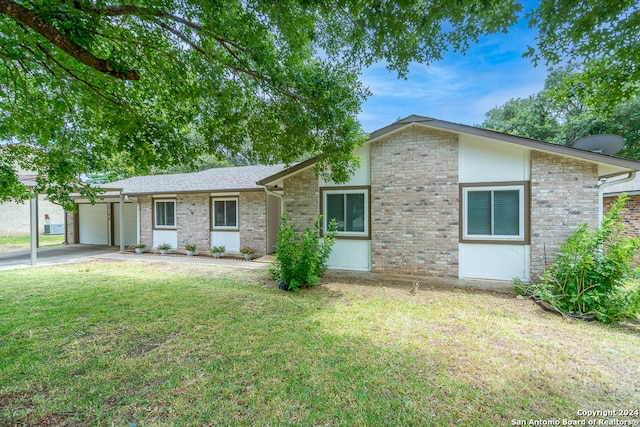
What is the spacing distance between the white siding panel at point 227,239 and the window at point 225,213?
0.27 m

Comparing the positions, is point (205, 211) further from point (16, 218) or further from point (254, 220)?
point (16, 218)

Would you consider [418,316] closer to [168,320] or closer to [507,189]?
[507,189]

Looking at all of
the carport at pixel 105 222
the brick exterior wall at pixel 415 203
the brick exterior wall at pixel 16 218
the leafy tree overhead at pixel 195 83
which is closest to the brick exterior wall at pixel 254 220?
the leafy tree overhead at pixel 195 83

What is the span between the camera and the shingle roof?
1190cm

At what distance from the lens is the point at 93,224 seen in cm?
1605

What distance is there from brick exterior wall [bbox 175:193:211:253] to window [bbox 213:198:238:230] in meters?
0.34

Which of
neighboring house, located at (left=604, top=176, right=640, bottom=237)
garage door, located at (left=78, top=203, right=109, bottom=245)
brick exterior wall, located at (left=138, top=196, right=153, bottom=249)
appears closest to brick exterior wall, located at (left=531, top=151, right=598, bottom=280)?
neighboring house, located at (left=604, top=176, right=640, bottom=237)

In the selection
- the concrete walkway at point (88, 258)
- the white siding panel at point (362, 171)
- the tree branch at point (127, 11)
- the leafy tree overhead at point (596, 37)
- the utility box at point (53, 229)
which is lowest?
the concrete walkway at point (88, 258)

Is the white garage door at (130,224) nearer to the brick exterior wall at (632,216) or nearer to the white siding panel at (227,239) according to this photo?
the white siding panel at (227,239)

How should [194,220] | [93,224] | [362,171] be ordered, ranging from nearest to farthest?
1. [362,171]
2. [194,220]
3. [93,224]

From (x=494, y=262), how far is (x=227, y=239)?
9905mm

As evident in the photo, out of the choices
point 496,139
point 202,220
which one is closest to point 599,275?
point 496,139

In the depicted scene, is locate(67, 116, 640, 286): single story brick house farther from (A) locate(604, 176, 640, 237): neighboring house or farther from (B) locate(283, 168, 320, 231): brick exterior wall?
(A) locate(604, 176, 640, 237): neighboring house

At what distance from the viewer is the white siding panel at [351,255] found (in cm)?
801
